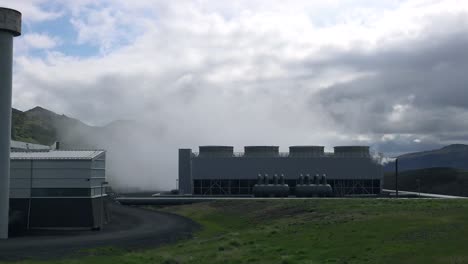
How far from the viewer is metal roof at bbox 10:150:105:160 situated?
6550 cm

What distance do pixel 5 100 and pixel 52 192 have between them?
13404 millimetres

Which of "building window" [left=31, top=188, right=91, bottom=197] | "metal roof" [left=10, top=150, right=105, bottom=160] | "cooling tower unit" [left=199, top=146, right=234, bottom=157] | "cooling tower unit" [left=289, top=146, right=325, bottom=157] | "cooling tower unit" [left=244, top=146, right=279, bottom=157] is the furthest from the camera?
"cooling tower unit" [left=244, top=146, right=279, bottom=157]

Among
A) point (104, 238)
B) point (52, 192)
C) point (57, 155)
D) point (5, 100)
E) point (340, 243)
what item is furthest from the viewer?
point (57, 155)

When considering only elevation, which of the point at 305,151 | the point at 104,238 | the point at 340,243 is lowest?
the point at 104,238

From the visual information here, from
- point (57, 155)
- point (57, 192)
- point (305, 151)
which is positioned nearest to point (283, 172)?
point (305, 151)

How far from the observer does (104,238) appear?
5519 cm

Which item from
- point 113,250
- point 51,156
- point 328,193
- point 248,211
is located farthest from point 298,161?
point 113,250

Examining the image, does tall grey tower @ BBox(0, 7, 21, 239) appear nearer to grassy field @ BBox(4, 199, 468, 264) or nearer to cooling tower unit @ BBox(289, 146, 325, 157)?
grassy field @ BBox(4, 199, 468, 264)

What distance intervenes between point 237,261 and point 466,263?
50.3ft

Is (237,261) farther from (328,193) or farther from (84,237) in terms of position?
(328,193)

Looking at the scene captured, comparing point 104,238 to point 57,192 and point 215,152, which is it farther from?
point 215,152

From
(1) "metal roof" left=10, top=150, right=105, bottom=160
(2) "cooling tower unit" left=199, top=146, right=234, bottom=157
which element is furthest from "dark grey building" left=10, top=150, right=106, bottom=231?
(2) "cooling tower unit" left=199, top=146, right=234, bottom=157

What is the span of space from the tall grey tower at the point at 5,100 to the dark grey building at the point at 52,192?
23.8ft

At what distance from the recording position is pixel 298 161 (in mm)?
117750
